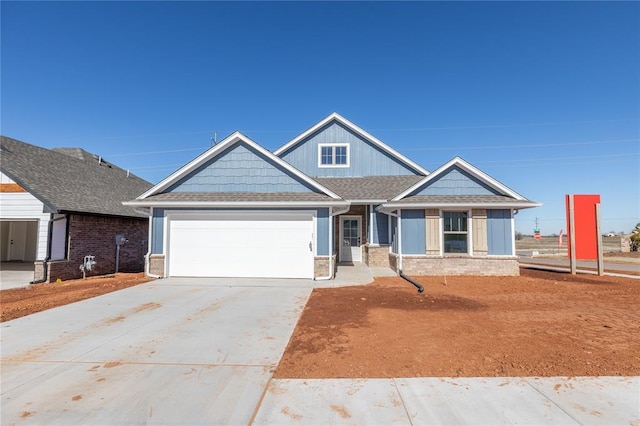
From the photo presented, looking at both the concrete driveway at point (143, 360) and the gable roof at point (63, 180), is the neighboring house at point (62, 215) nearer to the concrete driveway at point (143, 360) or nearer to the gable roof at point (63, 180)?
the gable roof at point (63, 180)

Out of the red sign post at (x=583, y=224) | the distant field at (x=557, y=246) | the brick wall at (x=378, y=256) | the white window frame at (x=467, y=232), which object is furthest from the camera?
the distant field at (x=557, y=246)

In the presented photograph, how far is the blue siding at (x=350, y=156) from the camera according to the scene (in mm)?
17438

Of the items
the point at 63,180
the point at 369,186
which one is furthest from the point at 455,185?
the point at 63,180

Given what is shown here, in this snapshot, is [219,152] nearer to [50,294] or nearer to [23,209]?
[50,294]

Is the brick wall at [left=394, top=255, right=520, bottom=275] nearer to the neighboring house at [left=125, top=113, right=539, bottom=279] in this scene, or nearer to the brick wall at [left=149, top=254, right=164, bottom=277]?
the neighboring house at [left=125, top=113, right=539, bottom=279]

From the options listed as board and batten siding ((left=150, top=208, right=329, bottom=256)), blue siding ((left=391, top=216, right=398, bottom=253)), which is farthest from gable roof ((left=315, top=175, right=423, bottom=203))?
board and batten siding ((left=150, top=208, right=329, bottom=256))

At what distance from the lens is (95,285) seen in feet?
35.2

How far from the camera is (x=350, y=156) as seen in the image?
17531 millimetres

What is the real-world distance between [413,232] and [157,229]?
9806mm

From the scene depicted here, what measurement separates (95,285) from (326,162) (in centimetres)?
1175

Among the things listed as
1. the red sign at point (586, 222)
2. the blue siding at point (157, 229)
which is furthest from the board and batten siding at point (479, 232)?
the blue siding at point (157, 229)

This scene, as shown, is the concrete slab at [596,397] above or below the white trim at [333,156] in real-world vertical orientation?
below

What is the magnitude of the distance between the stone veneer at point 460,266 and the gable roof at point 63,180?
13242mm

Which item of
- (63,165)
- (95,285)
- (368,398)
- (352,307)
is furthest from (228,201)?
(63,165)
